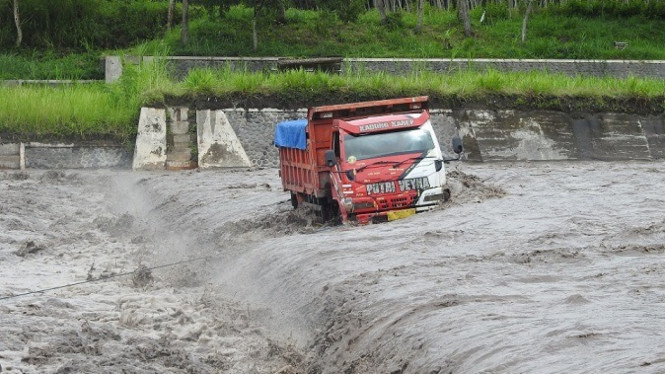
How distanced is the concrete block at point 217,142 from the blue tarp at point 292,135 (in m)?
10.5

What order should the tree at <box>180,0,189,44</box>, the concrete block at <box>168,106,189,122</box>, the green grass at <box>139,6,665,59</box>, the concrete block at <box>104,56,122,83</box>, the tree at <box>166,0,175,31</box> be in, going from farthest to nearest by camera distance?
the tree at <box>166,0,175,31</box>, the green grass at <box>139,6,665,59</box>, the tree at <box>180,0,189,44</box>, the concrete block at <box>104,56,122,83</box>, the concrete block at <box>168,106,189,122</box>

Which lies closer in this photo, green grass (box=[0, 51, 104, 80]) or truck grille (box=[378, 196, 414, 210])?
truck grille (box=[378, 196, 414, 210])

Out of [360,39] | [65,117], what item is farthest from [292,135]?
[360,39]

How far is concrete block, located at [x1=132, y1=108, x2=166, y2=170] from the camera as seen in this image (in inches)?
1293

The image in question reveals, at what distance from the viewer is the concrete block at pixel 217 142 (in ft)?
107

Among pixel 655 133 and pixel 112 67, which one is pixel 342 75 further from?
pixel 112 67

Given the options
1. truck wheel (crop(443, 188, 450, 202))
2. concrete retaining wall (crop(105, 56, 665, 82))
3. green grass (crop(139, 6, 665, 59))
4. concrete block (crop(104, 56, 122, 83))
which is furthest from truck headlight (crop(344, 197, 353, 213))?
concrete block (crop(104, 56, 122, 83))

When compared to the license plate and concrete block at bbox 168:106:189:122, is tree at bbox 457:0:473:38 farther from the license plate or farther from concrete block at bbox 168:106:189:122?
the license plate

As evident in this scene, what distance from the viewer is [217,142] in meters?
32.7

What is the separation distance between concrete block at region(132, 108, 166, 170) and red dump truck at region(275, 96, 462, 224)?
13.5 m

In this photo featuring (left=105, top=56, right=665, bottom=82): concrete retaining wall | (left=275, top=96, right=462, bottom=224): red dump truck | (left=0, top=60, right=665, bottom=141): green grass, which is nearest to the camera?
(left=275, top=96, right=462, bottom=224): red dump truck

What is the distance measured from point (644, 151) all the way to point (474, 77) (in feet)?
18.3

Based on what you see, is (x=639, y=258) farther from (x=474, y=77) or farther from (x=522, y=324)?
(x=474, y=77)

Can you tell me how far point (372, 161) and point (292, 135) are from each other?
2.97 meters
